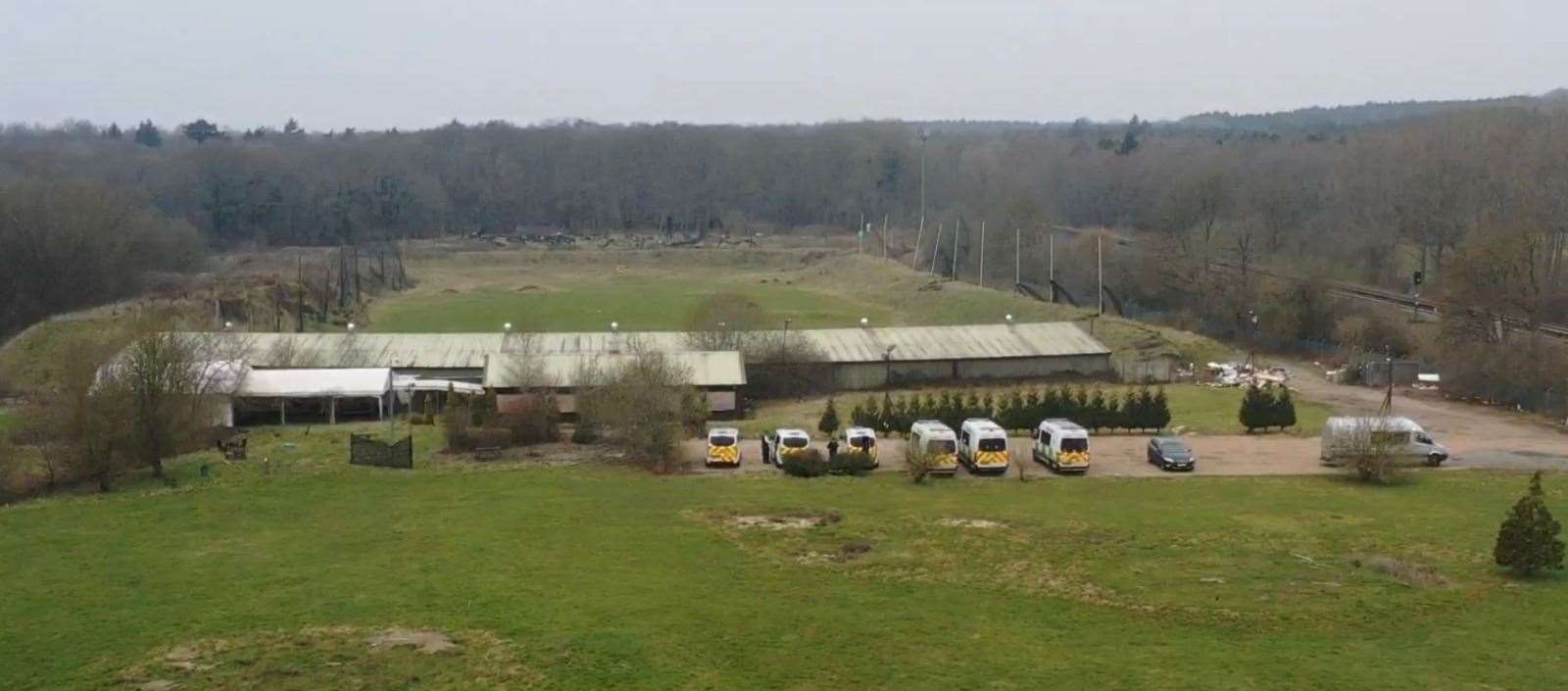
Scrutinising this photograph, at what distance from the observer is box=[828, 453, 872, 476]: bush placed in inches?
1098

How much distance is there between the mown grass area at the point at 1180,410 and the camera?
34.6m

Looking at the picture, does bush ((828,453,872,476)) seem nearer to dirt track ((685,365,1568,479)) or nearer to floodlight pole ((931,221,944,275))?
dirt track ((685,365,1568,479))

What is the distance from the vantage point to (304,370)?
37406mm

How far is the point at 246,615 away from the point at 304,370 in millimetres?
22082

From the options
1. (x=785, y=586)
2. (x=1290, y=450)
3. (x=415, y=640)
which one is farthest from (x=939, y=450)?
(x=415, y=640)

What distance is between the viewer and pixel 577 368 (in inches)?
1451

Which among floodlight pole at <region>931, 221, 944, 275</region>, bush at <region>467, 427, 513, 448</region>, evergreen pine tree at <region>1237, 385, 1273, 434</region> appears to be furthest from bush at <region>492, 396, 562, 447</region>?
floodlight pole at <region>931, 221, 944, 275</region>

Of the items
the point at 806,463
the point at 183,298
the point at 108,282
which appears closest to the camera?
the point at 806,463

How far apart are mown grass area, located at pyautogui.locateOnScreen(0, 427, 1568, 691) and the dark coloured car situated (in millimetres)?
1309

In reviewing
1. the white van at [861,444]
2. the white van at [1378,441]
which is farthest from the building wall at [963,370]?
the white van at [1378,441]

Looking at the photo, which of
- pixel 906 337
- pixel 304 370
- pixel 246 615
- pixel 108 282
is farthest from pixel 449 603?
pixel 108 282

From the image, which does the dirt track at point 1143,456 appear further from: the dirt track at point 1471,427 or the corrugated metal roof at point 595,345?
the corrugated metal roof at point 595,345

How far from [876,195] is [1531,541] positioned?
124431 mm

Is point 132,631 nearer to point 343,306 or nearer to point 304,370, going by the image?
point 304,370
